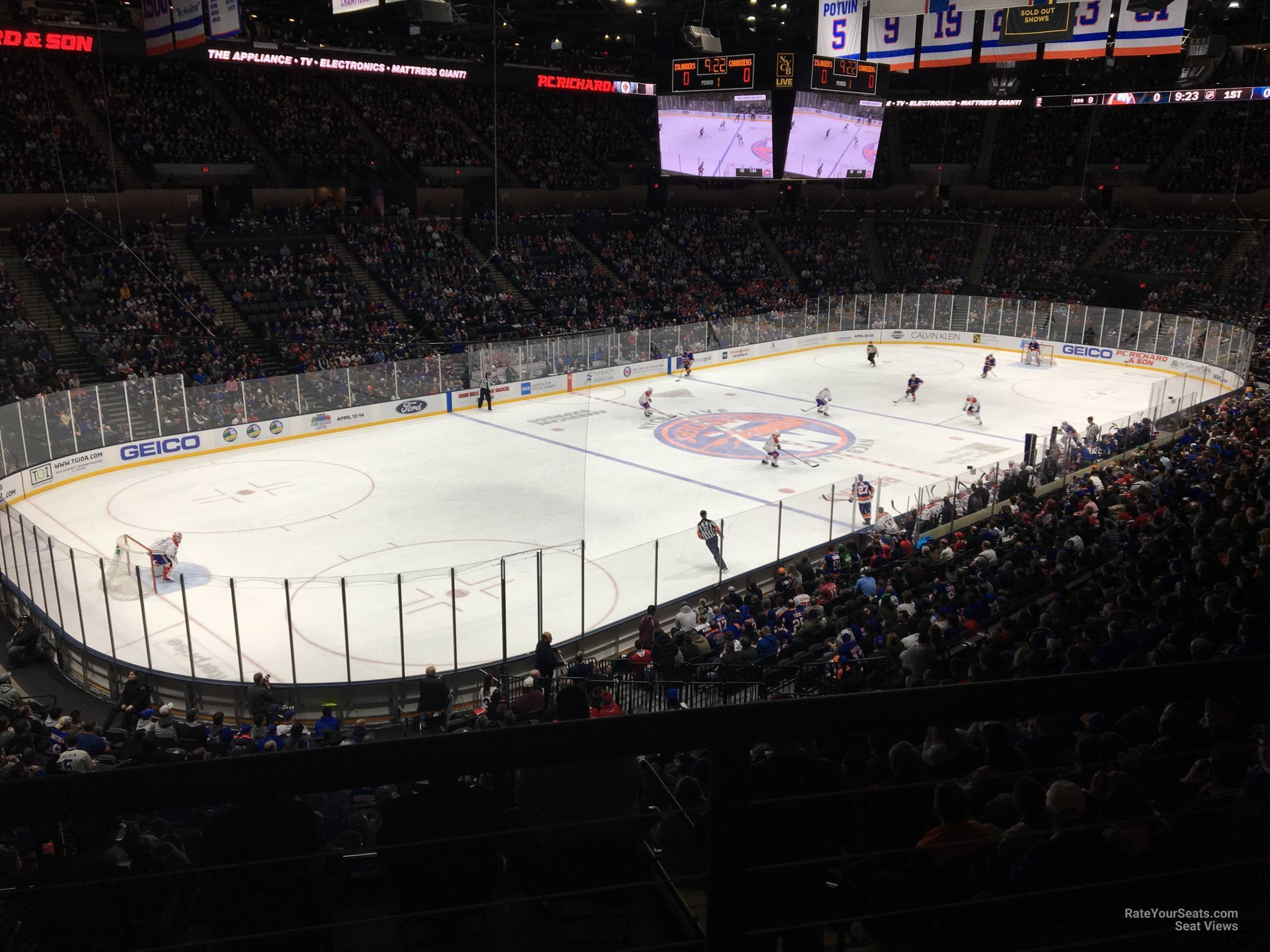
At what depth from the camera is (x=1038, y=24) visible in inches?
890

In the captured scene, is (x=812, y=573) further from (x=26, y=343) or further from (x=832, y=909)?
(x=26, y=343)

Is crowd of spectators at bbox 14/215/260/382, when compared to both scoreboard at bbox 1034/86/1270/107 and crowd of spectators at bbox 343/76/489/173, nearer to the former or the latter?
crowd of spectators at bbox 343/76/489/173

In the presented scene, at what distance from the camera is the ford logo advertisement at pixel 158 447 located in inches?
1028

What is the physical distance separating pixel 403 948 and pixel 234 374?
3069cm

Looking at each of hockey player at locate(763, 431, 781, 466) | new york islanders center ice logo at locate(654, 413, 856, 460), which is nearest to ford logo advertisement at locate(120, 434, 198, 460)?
new york islanders center ice logo at locate(654, 413, 856, 460)

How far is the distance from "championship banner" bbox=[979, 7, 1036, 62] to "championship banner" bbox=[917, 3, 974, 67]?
1.08 feet

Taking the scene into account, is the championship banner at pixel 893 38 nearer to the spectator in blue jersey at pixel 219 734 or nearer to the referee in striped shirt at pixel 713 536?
the referee in striped shirt at pixel 713 536

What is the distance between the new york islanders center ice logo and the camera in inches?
1134

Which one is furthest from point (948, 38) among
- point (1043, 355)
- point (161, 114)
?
point (161, 114)

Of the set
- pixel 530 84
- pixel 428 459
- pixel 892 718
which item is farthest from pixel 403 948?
pixel 530 84

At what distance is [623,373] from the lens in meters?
39.4

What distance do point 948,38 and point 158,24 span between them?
18.4 metres

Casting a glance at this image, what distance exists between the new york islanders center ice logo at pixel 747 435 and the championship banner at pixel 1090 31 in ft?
37.9

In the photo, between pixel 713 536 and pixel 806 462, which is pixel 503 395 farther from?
pixel 713 536
